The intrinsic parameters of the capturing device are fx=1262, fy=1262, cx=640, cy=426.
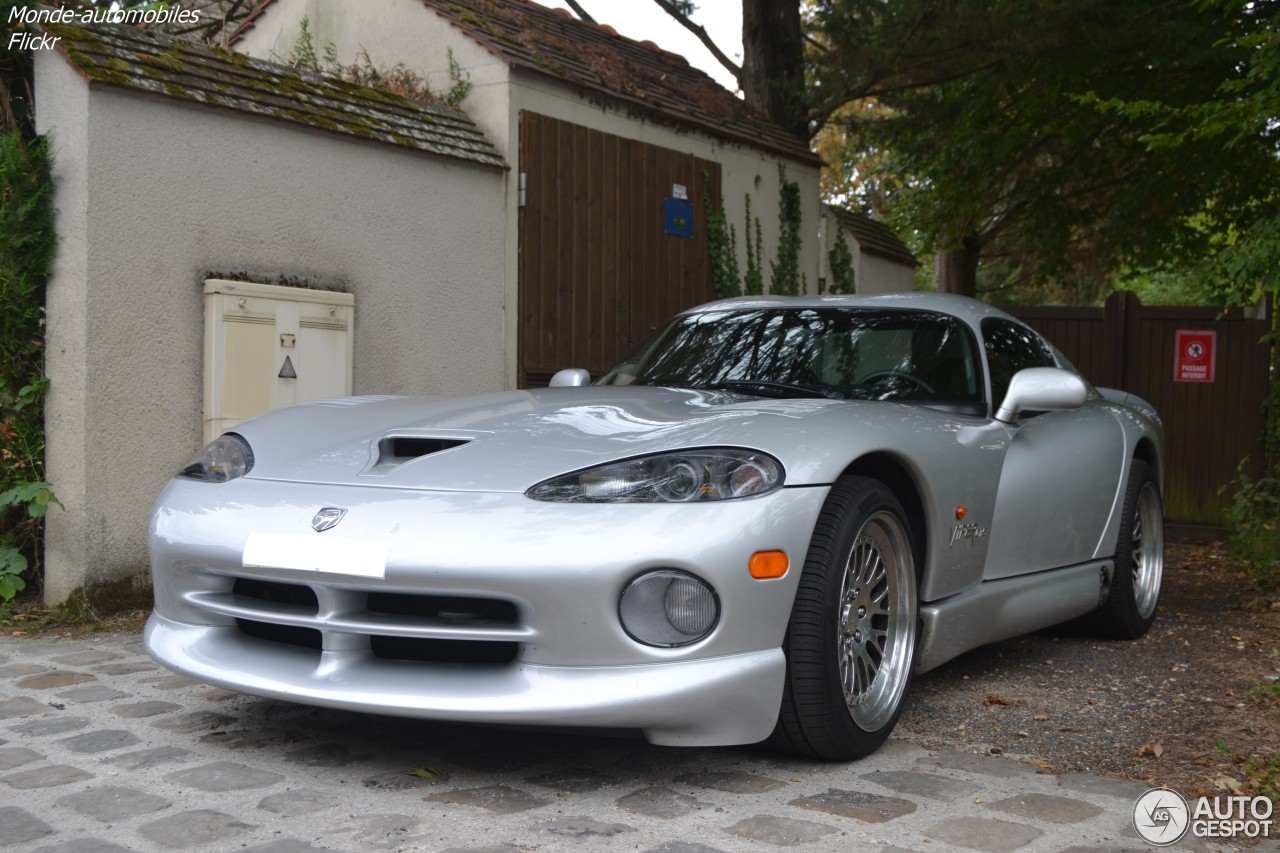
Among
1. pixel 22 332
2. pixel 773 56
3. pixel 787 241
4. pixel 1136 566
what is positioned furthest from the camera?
pixel 773 56

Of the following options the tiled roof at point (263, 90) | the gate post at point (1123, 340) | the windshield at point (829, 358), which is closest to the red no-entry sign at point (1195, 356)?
the gate post at point (1123, 340)

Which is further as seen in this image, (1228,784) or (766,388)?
(766,388)

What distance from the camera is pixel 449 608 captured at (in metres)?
3.01

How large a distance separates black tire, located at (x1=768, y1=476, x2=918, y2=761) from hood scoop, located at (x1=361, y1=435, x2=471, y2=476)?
98cm

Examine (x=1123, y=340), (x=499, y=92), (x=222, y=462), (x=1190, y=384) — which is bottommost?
(x=222, y=462)

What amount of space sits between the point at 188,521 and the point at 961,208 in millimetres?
12496

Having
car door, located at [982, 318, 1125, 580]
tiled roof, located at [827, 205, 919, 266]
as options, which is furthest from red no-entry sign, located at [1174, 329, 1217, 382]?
car door, located at [982, 318, 1125, 580]

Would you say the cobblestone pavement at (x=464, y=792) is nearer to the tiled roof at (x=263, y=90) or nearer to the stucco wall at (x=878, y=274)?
the tiled roof at (x=263, y=90)

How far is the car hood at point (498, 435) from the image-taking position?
3.08 m

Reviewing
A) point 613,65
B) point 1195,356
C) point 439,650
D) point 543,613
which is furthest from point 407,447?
point 1195,356

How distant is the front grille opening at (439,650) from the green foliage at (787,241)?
743cm

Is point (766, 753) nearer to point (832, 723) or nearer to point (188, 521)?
point (832, 723)

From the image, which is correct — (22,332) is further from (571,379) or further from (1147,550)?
(1147,550)

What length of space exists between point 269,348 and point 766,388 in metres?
2.88
